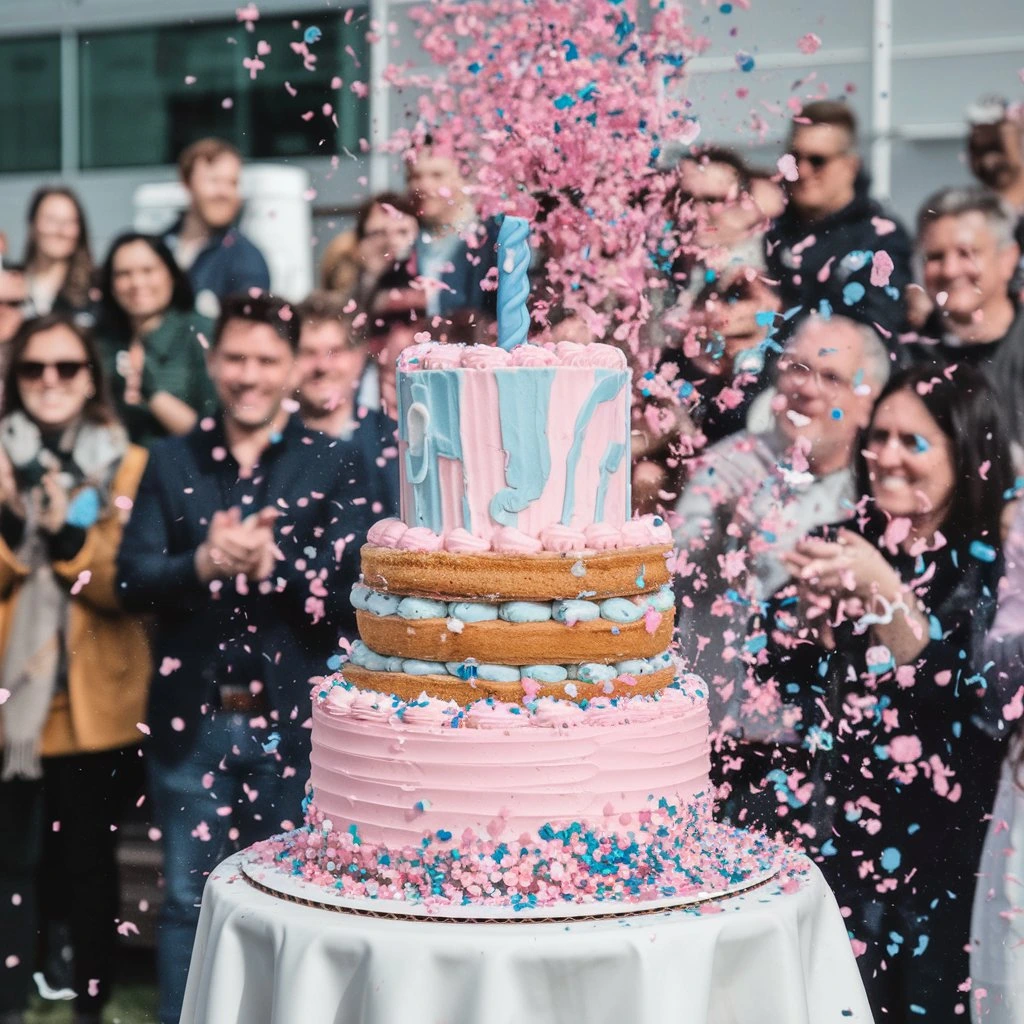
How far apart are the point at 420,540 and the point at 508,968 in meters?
0.61

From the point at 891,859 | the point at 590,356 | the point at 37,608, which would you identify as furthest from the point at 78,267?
the point at 891,859

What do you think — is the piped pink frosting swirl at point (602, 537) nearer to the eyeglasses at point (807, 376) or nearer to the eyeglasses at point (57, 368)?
the eyeglasses at point (807, 376)

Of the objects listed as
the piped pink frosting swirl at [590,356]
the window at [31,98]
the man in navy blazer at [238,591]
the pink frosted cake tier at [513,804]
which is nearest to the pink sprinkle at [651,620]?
the pink frosted cake tier at [513,804]

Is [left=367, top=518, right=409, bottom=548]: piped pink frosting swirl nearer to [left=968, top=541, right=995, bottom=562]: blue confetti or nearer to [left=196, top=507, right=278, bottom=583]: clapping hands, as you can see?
[left=196, top=507, right=278, bottom=583]: clapping hands

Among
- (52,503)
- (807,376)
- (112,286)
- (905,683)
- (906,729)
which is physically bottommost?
(906,729)

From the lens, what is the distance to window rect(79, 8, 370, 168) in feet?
11.8

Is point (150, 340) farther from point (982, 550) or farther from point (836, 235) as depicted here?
point (982, 550)

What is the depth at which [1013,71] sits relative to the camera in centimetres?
324

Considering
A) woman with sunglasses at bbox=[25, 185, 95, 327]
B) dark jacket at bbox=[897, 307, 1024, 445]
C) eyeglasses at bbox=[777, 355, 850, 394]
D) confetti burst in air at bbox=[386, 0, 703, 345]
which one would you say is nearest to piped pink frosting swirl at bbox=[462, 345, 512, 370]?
confetti burst in air at bbox=[386, 0, 703, 345]

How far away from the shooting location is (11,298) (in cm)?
393

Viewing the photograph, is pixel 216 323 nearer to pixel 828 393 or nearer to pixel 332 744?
pixel 828 393

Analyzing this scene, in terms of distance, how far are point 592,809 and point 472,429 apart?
56cm

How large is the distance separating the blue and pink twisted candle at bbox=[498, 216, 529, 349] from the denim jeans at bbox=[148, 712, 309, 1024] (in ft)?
5.50

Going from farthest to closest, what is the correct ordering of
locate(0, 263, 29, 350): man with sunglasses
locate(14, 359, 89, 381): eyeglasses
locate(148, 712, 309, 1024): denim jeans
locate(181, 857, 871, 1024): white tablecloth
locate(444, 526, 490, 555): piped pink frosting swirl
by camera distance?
locate(0, 263, 29, 350): man with sunglasses, locate(14, 359, 89, 381): eyeglasses, locate(148, 712, 309, 1024): denim jeans, locate(444, 526, 490, 555): piped pink frosting swirl, locate(181, 857, 871, 1024): white tablecloth
